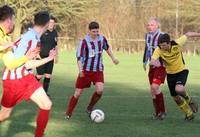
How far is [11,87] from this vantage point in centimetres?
761

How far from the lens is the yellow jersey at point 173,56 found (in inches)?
417

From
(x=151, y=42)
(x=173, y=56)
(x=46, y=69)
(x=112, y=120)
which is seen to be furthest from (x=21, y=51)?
(x=46, y=69)

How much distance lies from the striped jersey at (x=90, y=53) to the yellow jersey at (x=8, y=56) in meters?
3.48

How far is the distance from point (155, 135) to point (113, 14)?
36763 mm

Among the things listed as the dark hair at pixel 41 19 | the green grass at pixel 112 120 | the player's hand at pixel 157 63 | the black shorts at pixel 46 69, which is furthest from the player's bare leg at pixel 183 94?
the black shorts at pixel 46 69

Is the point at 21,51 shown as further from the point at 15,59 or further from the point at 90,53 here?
the point at 90,53

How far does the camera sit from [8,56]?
7.41 meters

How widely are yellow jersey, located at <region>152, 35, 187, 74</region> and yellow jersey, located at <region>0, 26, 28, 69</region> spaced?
3.81 meters

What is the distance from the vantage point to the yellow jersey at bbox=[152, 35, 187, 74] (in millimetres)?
10586

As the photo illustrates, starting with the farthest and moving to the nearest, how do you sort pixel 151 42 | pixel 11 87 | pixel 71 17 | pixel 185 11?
pixel 71 17 → pixel 185 11 → pixel 151 42 → pixel 11 87

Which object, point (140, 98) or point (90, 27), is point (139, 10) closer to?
point (140, 98)

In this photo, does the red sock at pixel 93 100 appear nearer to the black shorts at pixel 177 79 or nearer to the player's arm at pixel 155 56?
the player's arm at pixel 155 56

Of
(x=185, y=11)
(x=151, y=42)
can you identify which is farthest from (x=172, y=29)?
(x=151, y=42)

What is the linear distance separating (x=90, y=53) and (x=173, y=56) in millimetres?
1686
